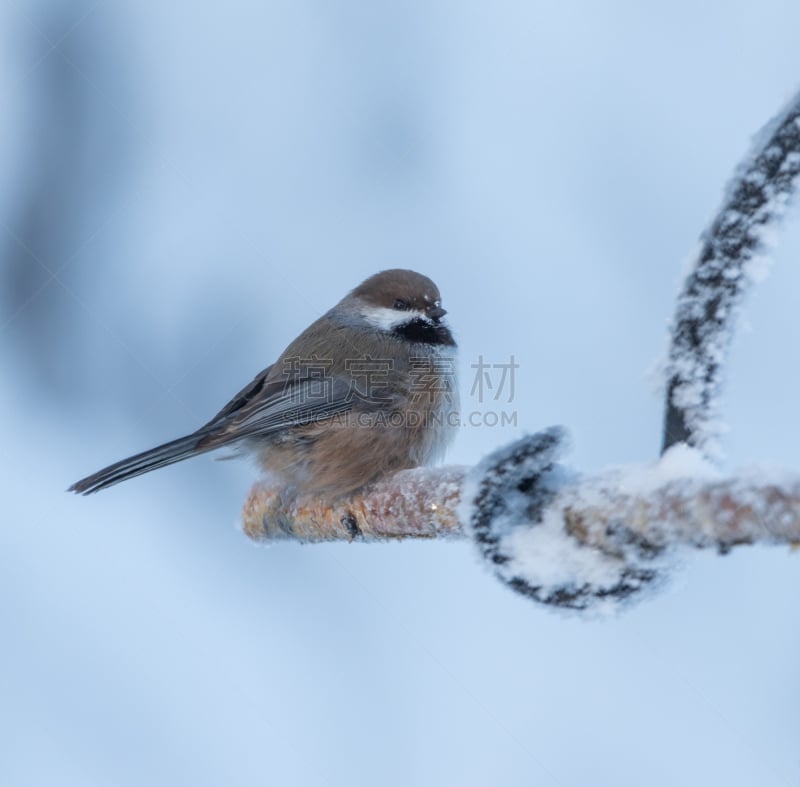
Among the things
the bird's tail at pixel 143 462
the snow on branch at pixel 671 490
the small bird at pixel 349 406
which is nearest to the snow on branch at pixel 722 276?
the snow on branch at pixel 671 490

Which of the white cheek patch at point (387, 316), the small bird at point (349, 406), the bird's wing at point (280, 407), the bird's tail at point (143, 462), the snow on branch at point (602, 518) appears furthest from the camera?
the white cheek patch at point (387, 316)

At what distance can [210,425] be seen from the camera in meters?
2.46

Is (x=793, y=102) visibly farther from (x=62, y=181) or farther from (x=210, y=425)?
(x=62, y=181)

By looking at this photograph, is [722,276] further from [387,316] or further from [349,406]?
[387,316]

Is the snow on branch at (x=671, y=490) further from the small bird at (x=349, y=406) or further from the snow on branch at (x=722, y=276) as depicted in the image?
the small bird at (x=349, y=406)

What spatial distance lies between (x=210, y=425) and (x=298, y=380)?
0.27 meters

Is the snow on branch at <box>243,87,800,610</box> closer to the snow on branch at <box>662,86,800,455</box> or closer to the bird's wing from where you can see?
the snow on branch at <box>662,86,800,455</box>

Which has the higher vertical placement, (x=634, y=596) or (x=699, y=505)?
(x=699, y=505)

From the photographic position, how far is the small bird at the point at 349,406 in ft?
7.51

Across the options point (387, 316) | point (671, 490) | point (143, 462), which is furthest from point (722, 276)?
point (387, 316)

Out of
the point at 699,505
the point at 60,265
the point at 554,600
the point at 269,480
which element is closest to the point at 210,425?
the point at 269,480

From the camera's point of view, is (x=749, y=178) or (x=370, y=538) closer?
(x=749, y=178)

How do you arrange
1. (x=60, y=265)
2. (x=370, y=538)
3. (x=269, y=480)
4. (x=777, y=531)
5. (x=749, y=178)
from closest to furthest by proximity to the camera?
(x=777, y=531), (x=749, y=178), (x=370, y=538), (x=269, y=480), (x=60, y=265)

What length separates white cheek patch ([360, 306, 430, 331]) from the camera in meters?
2.77
